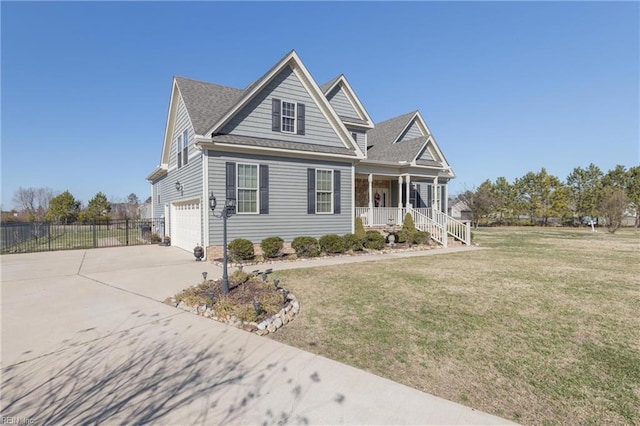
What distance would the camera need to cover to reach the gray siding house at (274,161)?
36.3ft

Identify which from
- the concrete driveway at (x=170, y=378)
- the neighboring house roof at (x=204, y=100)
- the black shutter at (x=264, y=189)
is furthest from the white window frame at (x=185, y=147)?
the concrete driveway at (x=170, y=378)

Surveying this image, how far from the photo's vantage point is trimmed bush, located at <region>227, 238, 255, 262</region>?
1026cm

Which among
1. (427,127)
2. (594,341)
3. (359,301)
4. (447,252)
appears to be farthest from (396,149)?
(594,341)

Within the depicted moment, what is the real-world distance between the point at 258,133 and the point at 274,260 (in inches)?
199

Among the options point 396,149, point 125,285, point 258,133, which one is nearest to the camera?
point 125,285

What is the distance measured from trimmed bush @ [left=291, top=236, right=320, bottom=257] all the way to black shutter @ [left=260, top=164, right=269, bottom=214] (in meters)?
1.75

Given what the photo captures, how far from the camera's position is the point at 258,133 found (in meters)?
11.6

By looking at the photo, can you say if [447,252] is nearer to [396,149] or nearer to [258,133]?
[396,149]

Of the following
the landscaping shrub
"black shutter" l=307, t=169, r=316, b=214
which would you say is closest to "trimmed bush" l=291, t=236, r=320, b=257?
"black shutter" l=307, t=169, r=316, b=214

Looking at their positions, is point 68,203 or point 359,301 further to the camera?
point 68,203

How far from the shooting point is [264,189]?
11.6 meters

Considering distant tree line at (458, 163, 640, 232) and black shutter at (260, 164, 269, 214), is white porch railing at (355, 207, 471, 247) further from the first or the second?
distant tree line at (458, 163, 640, 232)

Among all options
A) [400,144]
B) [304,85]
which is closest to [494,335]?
[304,85]

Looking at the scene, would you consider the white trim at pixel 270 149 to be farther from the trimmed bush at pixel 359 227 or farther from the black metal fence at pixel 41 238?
the black metal fence at pixel 41 238
